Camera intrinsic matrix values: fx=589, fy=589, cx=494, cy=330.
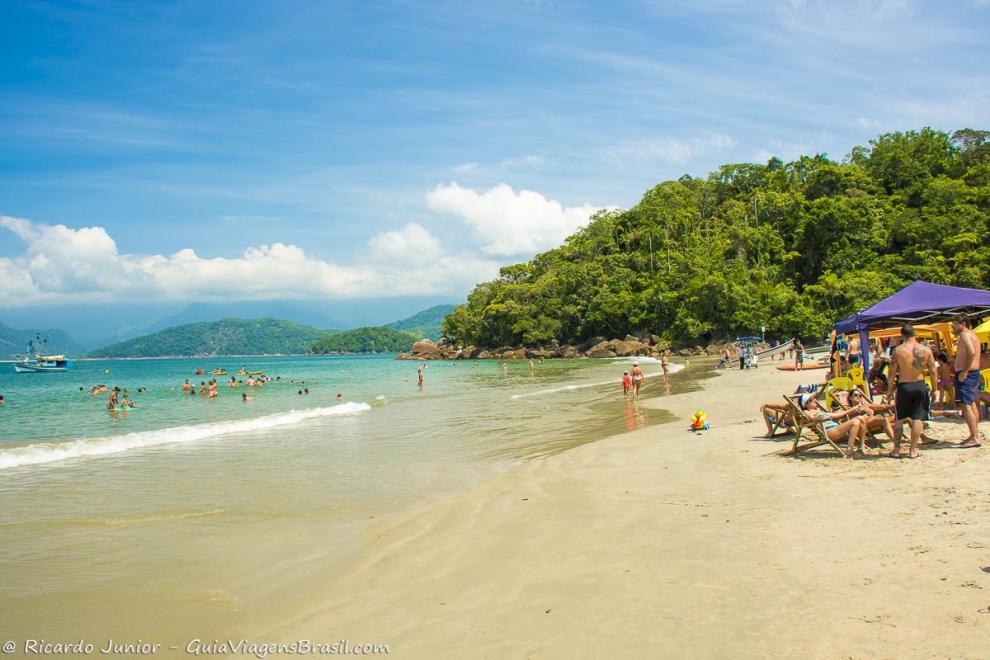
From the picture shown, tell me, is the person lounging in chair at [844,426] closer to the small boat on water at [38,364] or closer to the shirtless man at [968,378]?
the shirtless man at [968,378]

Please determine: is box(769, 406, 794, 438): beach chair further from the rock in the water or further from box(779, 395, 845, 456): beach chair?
the rock in the water

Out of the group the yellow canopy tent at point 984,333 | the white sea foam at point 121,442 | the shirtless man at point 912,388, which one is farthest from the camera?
the white sea foam at point 121,442

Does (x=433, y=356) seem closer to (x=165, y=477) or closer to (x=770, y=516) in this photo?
(x=165, y=477)

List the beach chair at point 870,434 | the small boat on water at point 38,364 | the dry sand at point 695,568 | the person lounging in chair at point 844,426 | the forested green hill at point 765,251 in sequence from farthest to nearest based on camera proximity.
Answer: the small boat on water at point 38,364 < the forested green hill at point 765,251 < the beach chair at point 870,434 < the person lounging in chair at point 844,426 < the dry sand at point 695,568

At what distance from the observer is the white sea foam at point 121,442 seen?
14461 millimetres

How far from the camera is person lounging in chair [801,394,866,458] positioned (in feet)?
28.8

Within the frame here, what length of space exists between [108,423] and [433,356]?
263 ft

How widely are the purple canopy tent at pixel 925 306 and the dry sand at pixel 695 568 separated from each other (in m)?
4.37

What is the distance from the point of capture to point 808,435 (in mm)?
10055

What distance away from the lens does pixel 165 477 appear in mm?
11680

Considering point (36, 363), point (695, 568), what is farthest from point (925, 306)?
point (36, 363)

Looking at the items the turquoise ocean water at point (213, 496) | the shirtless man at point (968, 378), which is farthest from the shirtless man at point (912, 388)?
the turquoise ocean water at point (213, 496)

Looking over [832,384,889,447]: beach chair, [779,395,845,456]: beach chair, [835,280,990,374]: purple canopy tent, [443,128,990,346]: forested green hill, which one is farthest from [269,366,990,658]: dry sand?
[443,128,990,346]: forested green hill

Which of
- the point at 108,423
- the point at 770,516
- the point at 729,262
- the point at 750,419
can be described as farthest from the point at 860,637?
the point at 729,262
